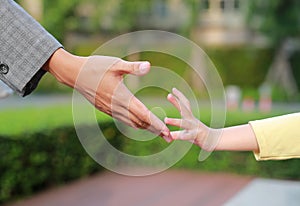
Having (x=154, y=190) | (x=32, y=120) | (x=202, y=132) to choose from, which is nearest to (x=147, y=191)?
(x=154, y=190)

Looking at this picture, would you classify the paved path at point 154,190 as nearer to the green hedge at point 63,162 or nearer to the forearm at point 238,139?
the green hedge at point 63,162

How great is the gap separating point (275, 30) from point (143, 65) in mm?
16721

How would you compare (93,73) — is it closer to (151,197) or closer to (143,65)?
(143,65)

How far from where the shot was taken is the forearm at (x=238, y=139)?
138 centimetres

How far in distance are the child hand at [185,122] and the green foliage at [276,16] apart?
15.4 meters

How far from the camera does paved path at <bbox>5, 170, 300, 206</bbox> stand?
232 inches

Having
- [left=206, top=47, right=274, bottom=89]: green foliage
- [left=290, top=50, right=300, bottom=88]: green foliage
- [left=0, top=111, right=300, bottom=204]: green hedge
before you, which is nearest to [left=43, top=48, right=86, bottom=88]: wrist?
[left=0, top=111, right=300, bottom=204]: green hedge

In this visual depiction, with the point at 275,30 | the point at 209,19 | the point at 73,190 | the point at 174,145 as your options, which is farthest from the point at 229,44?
the point at 174,145

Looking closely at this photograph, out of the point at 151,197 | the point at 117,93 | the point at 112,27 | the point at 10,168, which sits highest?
the point at 117,93

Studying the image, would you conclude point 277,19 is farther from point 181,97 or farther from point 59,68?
point 59,68

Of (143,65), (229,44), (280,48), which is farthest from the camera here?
(229,44)

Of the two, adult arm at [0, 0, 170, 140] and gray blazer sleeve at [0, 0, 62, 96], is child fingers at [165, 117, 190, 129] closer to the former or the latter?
adult arm at [0, 0, 170, 140]

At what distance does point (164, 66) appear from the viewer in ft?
8.99

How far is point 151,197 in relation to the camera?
246 inches
